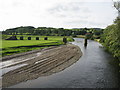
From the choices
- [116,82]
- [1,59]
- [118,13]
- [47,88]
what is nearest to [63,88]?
[47,88]

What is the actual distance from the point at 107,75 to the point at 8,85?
1936cm

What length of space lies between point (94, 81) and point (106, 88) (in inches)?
123

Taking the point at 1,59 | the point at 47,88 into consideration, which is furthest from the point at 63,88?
the point at 1,59

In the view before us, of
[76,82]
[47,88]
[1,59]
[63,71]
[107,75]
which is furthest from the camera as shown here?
[1,59]

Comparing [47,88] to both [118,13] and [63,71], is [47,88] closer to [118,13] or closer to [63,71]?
[63,71]

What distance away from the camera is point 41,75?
2508 centimetres

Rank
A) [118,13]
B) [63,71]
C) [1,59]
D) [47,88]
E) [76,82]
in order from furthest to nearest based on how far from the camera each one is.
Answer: [1,59] < [63,71] < [118,13] < [76,82] < [47,88]

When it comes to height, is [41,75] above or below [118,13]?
below

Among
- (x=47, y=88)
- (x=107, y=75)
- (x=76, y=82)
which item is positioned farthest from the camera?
(x=107, y=75)

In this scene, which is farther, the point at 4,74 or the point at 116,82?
the point at 4,74

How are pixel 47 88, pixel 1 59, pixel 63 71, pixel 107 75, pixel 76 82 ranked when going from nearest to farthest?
pixel 47 88 < pixel 76 82 < pixel 107 75 < pixel 63 71 < pixel 1 59

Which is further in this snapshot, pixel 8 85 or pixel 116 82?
pixel 116 82

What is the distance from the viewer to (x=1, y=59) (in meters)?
34.9

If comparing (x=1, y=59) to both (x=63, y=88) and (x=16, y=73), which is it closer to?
(x=16, y=73)
